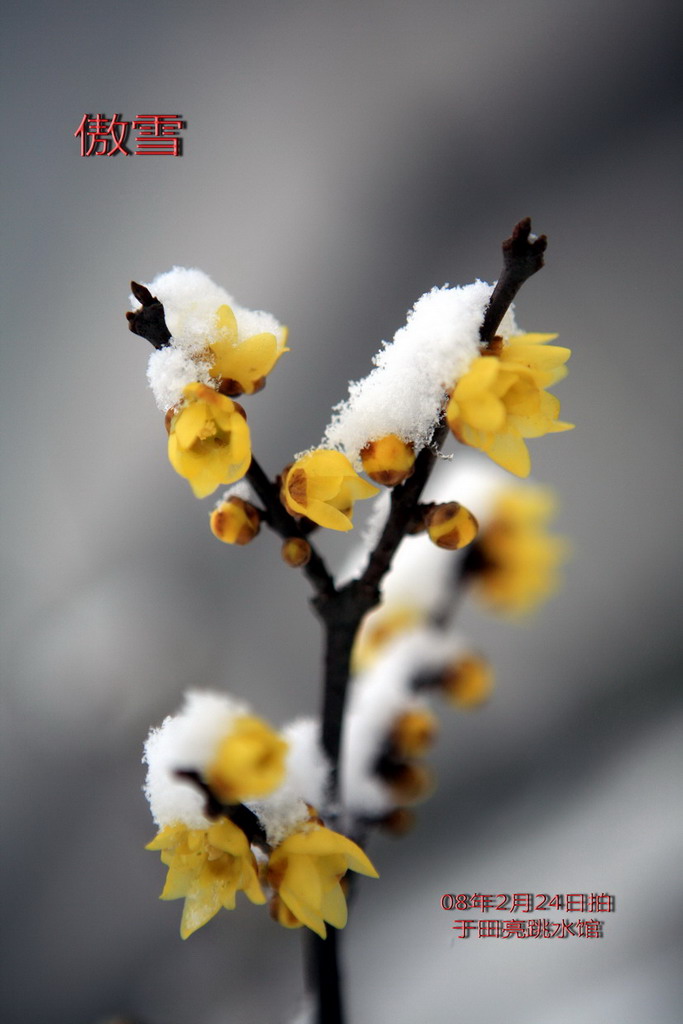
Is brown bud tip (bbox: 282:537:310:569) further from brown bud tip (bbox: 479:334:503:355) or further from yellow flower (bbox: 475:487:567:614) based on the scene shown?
yellow flower (bbox: 475:487:567:614)

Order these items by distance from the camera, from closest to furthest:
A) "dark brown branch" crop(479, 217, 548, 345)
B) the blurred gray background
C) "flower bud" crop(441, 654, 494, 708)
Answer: "dark brown branch" crop(479, 217, 548, 345) → "flower bud" crop(441, 654, 494, 708) → the blurred gray background

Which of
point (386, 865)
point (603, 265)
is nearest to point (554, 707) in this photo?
point (386, 865)

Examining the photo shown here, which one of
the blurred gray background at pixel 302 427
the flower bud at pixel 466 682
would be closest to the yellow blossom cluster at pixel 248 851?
the flower bud at pixel 466 682

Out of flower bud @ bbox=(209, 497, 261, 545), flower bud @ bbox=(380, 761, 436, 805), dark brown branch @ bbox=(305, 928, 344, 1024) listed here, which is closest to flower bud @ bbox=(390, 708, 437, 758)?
flower bud @ bbox=(380, 761, 436, 805)

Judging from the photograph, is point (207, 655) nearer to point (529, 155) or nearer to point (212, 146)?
point (212, 146)
